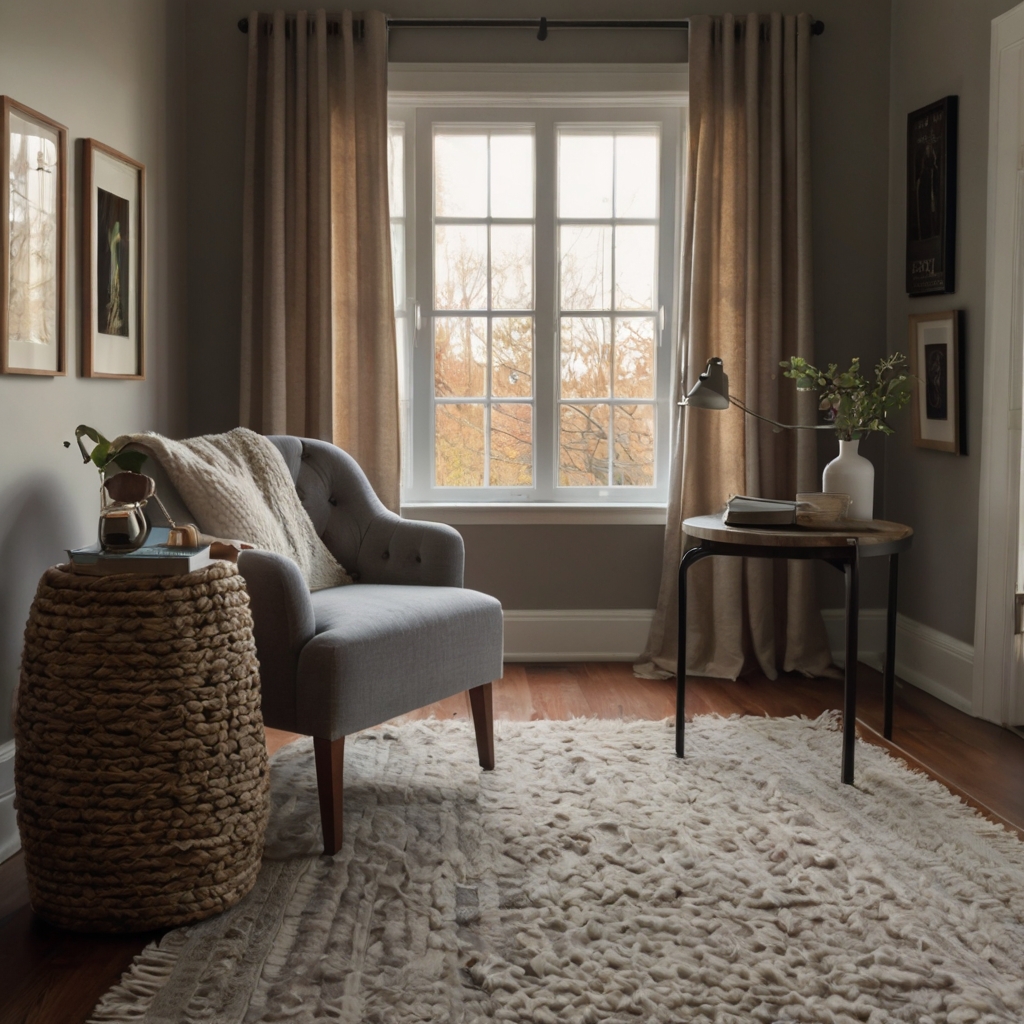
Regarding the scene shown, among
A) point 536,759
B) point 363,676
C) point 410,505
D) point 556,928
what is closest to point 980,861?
point 556,928

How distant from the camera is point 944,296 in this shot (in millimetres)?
3496

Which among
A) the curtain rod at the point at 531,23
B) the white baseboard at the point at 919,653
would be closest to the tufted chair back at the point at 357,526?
the white baseboard at the point at 919,653

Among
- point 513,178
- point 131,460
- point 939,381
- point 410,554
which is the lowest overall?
point 410,554

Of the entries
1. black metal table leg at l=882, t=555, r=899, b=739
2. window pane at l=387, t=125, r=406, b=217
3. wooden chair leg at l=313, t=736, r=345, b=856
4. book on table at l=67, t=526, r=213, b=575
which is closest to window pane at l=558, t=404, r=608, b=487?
window pane at l=387, t=125, r=406, b=217

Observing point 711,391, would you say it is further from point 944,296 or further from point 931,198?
point 931,198

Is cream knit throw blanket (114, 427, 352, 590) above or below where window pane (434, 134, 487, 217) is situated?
below

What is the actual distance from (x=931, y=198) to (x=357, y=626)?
253 centimetres

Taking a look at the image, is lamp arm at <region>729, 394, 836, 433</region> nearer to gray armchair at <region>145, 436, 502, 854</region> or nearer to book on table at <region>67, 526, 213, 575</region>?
gray armchair at <region>145, 436, 502, 854</region>

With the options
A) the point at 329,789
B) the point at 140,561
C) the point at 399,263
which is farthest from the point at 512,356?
the point at 140,561

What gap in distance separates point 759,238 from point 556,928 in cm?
271

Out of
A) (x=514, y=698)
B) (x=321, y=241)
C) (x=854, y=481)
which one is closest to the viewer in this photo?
(x=854, y=481)

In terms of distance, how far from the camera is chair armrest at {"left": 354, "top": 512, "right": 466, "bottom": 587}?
2.78 meters

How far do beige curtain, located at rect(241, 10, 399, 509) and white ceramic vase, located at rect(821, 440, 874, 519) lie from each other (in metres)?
1.54

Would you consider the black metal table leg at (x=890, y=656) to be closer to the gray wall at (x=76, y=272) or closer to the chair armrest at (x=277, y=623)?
the chair armrest at (x=277, y=623)
